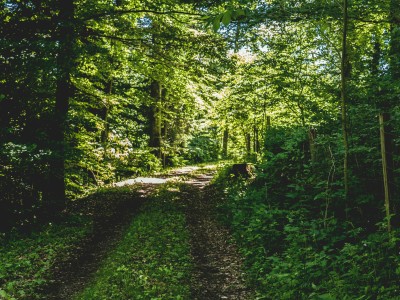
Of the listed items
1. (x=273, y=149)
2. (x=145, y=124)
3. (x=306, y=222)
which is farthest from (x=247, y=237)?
(x=145, y=124)

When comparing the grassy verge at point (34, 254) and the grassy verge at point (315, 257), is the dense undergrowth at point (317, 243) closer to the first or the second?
the grassy verge at point (315, 257)

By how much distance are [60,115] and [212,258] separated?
21.0 ft

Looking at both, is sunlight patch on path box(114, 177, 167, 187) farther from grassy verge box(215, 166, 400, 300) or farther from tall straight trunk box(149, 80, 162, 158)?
grassy verge box(215, 166, 400, 300)

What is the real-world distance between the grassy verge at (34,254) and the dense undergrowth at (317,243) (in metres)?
4.53

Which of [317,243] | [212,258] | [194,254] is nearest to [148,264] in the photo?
[194,254]

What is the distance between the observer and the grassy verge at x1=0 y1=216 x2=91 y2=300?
21.9 ft

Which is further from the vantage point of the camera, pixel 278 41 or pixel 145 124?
pixel 145 124

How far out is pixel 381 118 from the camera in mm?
5551

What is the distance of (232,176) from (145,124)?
12.2 metres

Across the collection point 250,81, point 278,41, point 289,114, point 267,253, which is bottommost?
point 267,253

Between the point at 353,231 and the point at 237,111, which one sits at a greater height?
the point at 237,111

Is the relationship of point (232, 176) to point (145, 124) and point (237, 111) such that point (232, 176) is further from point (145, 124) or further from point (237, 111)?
point (145, 124)

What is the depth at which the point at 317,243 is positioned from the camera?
6336mm

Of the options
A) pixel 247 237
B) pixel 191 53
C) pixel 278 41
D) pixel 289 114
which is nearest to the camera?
pixel 247 237
